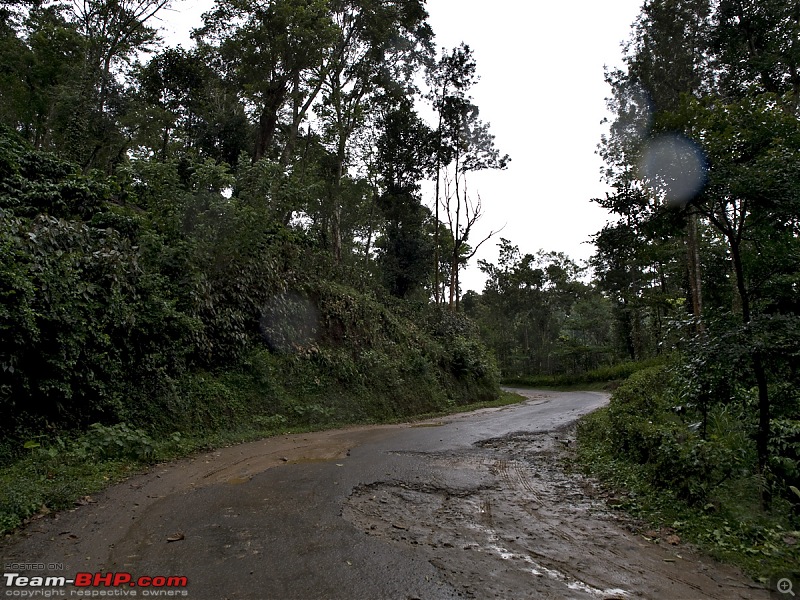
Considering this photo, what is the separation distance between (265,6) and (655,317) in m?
30.2

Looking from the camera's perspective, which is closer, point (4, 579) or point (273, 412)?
point (4, 579)

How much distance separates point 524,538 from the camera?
427cm

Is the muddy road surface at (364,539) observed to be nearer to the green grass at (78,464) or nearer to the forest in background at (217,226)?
the green grass at (78,464)

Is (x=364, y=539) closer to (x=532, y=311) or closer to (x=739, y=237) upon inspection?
(x=739, y=237)

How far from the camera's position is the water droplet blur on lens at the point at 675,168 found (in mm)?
5496

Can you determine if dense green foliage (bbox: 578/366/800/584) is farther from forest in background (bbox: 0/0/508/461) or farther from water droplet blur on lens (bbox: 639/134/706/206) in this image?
forest in background (bbox: 0/0/508/461)

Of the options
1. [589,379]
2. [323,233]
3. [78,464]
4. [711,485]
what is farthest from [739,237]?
[589,379]

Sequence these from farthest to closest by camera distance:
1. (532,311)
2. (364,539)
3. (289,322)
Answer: (532,311) < (289,322) < (364,539)

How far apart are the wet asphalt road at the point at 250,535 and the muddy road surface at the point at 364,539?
0.6 inches

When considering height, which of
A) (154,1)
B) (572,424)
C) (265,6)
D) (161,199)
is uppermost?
(154,1)

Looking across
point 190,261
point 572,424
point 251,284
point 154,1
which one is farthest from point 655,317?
point 154,1

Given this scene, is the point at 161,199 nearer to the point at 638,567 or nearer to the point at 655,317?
the point at 638,567

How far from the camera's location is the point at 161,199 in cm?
1151
